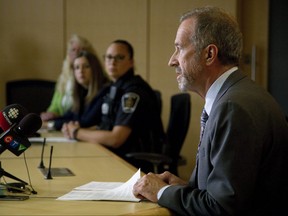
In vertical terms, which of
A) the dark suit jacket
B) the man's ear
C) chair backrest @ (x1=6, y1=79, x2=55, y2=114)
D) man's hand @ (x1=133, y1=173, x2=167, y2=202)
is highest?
the man's ear

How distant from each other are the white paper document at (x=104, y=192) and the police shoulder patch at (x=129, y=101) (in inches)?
59.9

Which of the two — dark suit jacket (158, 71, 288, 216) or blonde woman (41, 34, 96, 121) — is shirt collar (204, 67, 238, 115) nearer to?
dark suit jacket (158, 71, 288, 216)

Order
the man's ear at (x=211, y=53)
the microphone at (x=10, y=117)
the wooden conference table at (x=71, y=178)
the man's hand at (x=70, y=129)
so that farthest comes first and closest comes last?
the man's hand at (x=70, y=129) → the microphone at (x=10, y=117) → the man's ear at (x=211, y=53) → the wooden conference table at (x=71, y=178)

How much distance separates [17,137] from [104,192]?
36cm

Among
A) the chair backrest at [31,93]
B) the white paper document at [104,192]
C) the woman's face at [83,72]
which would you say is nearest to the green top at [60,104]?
the woman's face at [83,72]

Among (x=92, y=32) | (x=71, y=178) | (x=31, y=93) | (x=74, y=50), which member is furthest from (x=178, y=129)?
(x=92, y=32)

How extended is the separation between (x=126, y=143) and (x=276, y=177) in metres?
2.08

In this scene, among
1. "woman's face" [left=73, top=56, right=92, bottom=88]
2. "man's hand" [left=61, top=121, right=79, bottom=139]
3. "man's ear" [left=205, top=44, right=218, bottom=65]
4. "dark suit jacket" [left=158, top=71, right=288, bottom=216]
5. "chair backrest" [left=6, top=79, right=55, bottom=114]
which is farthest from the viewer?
"chair backrest" [left=6, top=79, right=55, bottom=114]

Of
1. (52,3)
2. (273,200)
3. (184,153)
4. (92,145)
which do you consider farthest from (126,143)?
(52,3)

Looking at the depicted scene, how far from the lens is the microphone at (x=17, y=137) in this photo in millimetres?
1753

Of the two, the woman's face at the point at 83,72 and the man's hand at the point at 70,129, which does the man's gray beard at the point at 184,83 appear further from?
the woman's face at the point at 83,72

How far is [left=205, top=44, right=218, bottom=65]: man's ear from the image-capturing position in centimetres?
171

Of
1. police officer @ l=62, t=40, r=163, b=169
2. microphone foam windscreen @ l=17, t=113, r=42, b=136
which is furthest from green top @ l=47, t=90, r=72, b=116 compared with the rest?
microphone foam windscreen @ l=17, t=113, r=42, b=136

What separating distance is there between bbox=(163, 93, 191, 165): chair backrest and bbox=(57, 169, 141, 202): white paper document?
173 cm
